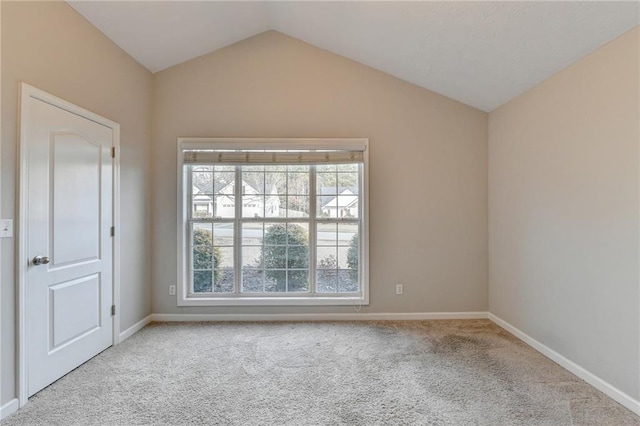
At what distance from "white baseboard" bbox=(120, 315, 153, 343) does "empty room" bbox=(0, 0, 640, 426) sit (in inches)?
0.7

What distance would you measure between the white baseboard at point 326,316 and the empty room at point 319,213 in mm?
26

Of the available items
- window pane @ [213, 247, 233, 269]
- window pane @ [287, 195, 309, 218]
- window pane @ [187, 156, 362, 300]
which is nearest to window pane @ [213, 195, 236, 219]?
window pane @ [187, 156, 362, 300]

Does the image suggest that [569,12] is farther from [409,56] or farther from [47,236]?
[47,236]

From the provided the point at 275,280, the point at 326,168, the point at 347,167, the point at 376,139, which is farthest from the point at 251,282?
the point at 376,139

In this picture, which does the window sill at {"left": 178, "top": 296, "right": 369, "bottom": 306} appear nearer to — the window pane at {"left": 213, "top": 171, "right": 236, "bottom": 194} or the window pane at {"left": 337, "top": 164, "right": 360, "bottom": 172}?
the window pane at {"left": 213, "top": 171, "right": 236, "bottom": 194}

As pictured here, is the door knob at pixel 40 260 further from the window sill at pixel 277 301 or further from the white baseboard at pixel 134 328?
the window sill at pixel 277 301

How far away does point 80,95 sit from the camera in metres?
2.44

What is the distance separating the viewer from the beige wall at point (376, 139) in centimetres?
341

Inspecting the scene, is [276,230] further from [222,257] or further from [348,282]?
[348,282]

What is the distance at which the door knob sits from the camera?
2039mm

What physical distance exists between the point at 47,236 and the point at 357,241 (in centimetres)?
277

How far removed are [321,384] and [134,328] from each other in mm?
2113

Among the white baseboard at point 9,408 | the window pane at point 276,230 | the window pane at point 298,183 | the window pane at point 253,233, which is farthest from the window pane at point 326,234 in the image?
the white baseboard at point 9,408

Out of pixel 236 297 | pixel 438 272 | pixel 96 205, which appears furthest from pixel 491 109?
pixel 96 205
